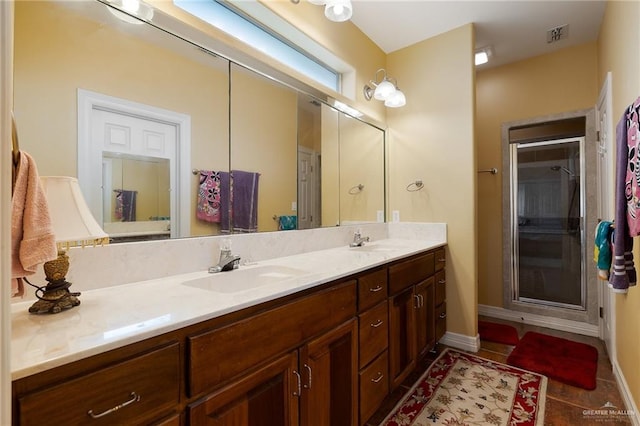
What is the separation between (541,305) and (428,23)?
289 centimetres

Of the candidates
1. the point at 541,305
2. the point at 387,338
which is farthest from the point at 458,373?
the point at 541,305

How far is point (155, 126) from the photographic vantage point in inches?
51.4

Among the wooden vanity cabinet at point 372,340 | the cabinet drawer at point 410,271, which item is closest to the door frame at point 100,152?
the wooden vanity cabinet at point 372,340

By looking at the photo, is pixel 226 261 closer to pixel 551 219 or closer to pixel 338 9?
pixel 338 9

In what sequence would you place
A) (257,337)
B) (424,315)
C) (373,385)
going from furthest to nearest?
(424,315)
(373,385)
(257,337)

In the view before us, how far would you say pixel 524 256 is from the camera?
315cm

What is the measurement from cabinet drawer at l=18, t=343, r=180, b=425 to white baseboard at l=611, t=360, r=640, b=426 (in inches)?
86.5

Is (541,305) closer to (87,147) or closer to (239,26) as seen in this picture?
(239,26)

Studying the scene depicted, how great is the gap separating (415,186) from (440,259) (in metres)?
0.70

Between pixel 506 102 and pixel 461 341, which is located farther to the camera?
pixel 506 102

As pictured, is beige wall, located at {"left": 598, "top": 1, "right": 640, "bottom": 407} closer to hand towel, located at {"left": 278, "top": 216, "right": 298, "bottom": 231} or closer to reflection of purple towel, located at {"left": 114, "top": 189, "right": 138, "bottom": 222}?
hand towel, located at {"left": 278, "top": 216, "right": 298, "bottom": 231}

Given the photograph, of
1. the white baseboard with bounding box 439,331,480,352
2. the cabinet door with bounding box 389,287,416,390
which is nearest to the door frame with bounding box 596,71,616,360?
the white baseboard with bounding box 439,331,480,352

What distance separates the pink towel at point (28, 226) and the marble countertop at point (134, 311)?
0.16m

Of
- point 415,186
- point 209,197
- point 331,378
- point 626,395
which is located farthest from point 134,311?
point 626,395
